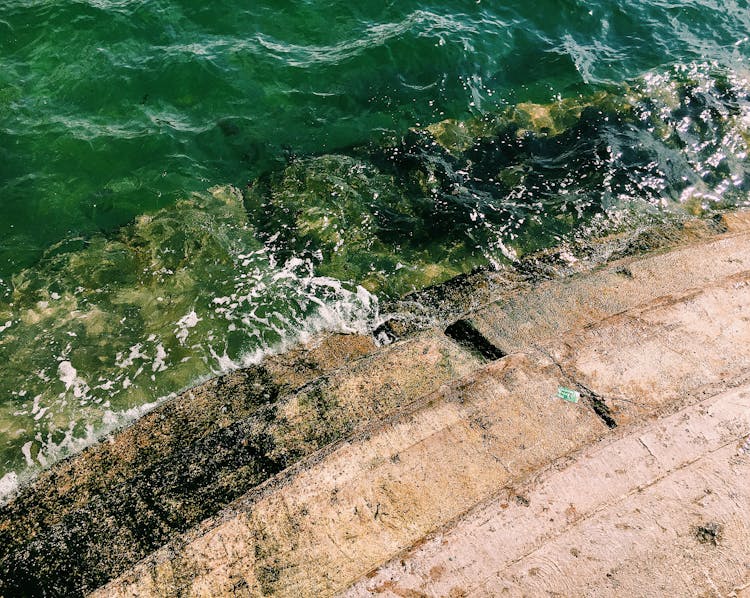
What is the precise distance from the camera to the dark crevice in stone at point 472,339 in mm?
4672

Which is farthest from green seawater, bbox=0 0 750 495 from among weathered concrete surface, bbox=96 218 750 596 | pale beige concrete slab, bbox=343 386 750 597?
A: pale beige concrete slab, bbox=343 386 750 597

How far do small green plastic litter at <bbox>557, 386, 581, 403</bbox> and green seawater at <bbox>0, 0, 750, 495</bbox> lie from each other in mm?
2430

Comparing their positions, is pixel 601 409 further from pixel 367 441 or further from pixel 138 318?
pixel 138 318

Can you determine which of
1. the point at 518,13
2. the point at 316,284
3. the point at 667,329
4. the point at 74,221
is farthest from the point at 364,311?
the point at 518,13

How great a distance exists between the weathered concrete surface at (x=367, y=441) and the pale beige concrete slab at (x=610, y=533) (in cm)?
7

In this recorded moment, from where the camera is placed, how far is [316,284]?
21.1 ft

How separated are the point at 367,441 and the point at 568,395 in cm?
175

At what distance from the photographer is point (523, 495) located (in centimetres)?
354

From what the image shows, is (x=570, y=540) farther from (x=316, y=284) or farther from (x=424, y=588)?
(x=316, y=284)

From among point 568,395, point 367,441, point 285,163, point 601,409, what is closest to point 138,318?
point 285,163

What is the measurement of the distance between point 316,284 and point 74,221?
12.4 ft

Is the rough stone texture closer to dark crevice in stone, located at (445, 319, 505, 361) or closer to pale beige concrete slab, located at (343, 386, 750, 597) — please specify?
dark crevice in stone, located at (445, 319, 505, 361)

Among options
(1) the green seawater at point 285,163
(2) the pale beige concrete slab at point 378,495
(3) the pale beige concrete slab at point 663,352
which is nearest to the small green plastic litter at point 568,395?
(2) the pale beige concrete slab at point 378,495

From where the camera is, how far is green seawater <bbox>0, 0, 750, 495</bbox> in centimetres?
588
